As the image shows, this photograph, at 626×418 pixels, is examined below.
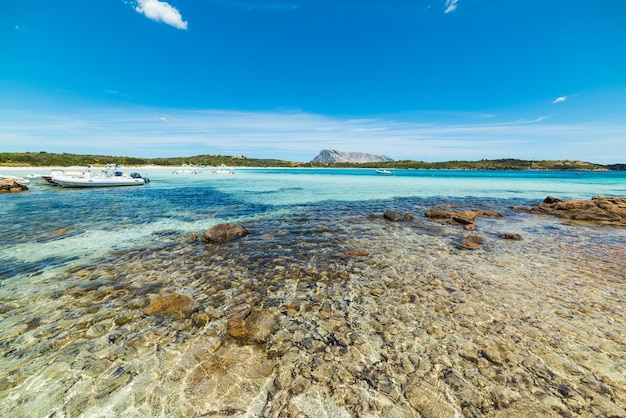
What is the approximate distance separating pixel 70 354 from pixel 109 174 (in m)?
47.7

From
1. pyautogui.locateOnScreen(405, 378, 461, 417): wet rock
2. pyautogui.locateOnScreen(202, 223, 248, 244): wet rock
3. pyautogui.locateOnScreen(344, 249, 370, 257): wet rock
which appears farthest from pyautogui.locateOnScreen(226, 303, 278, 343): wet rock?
pyautogui.locateOnScreen(202, 223, 248, 244): wet rock

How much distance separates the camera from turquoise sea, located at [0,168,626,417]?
13.0ft

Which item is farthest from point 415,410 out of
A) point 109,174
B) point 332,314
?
point 109,174

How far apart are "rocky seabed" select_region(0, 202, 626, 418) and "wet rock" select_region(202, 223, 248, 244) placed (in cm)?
196

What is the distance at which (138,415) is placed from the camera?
371cm

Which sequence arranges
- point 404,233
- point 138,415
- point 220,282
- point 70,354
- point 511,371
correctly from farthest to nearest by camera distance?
point 404,233, point 220,282, point 70,354, point 511,371, point 138,415

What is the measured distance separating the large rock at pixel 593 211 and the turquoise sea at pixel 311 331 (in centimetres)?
939

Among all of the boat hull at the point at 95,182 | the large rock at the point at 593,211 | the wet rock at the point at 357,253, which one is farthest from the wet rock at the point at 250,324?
the boat hull at the point at 95,182

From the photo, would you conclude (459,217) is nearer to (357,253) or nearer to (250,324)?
(357,253)

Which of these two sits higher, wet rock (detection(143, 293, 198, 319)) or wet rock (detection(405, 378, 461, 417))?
wet rock (detection(405, 378, 461, 417))

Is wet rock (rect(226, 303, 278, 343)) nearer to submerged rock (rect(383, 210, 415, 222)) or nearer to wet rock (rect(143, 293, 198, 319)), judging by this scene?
wet rock (rect(143, 293, 198, 319))

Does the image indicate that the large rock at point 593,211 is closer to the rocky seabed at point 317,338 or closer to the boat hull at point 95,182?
the rocky seabed at point 317,338

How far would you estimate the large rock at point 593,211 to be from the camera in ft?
58.6

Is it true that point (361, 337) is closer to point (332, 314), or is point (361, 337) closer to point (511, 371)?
point (332, 314)
